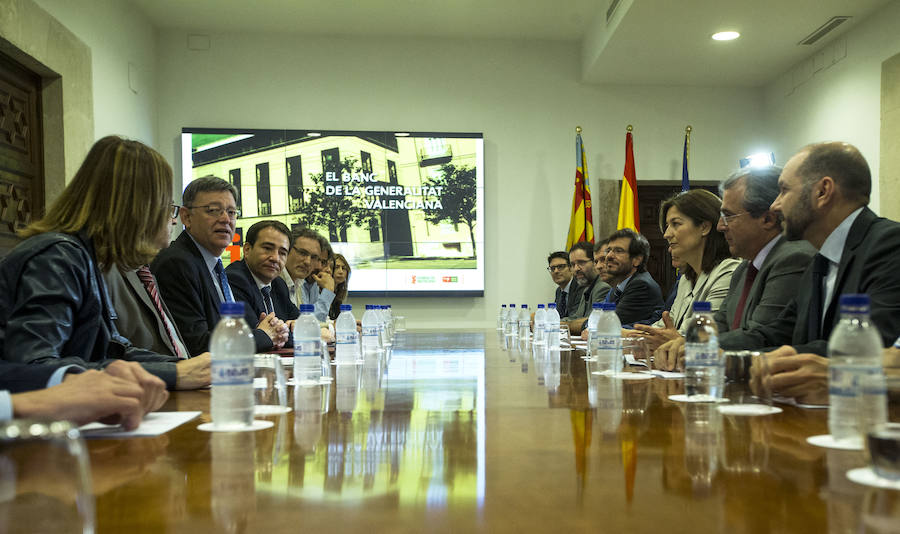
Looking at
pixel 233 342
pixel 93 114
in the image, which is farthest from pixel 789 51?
pixel 233 342

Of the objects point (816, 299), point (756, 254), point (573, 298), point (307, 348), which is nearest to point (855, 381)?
point (816, 299)

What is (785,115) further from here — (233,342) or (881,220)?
(233,342)

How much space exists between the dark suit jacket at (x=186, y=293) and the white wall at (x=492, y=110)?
5035mm

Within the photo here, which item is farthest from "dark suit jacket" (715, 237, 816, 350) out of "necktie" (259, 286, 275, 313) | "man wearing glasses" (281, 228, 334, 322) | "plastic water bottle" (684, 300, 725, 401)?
"man wearing glasses" (281, 228, 334, 322)

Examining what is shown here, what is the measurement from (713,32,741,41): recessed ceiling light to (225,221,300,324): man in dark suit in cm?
469

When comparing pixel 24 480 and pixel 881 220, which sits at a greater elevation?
pixel 881 220

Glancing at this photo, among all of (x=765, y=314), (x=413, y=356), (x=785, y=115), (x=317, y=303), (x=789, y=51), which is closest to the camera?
(x=765, y=314)

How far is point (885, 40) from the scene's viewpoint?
6.04 meters

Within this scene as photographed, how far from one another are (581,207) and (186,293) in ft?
18.3

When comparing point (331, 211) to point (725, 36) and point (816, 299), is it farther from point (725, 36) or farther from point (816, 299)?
point (816, 299)

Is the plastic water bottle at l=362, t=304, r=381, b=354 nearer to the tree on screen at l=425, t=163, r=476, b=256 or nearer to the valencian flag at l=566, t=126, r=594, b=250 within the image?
the tree on screen at l=425, t=163, r=476, b=256

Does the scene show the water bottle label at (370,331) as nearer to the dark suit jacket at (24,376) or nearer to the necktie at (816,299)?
the necktie at (816,299)

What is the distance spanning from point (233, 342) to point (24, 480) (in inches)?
43.1

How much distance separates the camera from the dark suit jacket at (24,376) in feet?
4.72
